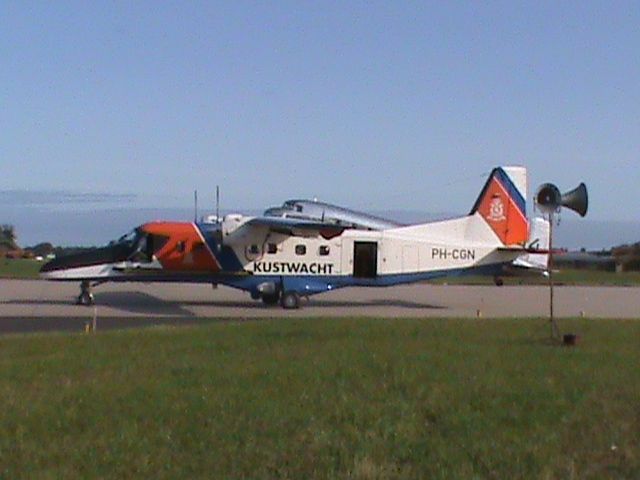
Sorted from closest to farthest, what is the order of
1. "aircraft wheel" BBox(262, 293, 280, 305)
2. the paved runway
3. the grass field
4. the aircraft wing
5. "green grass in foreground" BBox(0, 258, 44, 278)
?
the grass field
the paved runway
the aircraft wing
"aircraft wheel" BBox(262, 293, 280, 305)
"green grass in foreground" BBox(0, 258, 44, 278)

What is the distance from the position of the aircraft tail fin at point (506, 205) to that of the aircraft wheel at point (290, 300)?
6.55 meters

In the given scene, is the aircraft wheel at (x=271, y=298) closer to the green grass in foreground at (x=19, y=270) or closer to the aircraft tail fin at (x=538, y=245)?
the aircraft tail fin at (x=538, y=245)

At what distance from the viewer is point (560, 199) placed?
15211mm

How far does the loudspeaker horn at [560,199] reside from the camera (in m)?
15.2

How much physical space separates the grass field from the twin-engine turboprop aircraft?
15.3m

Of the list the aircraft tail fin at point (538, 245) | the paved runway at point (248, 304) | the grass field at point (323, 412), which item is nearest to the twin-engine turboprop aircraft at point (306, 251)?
the paved runway at point (248, 304)

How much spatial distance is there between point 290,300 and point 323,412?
20077 mm

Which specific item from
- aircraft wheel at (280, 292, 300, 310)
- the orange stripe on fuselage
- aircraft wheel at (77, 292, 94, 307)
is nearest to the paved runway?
aircraft wheel at (77, 292, 94, 307)

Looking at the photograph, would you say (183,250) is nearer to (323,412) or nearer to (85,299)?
(85,299)

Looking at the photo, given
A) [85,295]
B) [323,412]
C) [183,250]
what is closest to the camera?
[323,412]

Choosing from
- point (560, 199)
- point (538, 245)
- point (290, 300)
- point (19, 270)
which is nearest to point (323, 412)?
point (560, 199)

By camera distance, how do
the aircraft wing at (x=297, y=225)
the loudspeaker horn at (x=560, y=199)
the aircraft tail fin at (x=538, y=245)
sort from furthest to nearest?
1. the aircraft tail fin at (x=538, y=245)
2. the aircraft wing at (x=297, y=225)
3. the loudspeaker horn at (x=560, y=199)

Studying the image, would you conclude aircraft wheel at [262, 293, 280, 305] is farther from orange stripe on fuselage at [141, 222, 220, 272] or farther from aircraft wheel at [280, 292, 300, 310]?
orange stripe on fuselage at [141, 222, 220, 272]

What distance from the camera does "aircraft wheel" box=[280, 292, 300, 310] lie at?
94.0 ft
